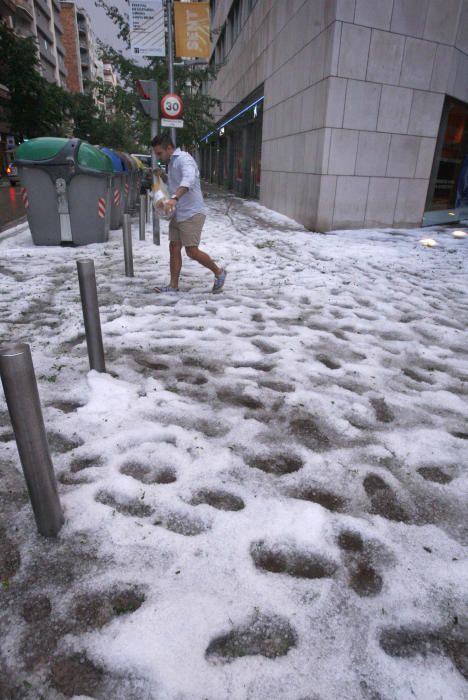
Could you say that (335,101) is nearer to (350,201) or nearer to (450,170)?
(350,201)

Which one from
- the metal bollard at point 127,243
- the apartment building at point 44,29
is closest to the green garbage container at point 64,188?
the metal bollard at point 127,243

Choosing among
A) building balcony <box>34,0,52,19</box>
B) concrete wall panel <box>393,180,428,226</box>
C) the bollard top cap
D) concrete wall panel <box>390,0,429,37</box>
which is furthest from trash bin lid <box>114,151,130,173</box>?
building balcony <box>34,0,52,19</box>

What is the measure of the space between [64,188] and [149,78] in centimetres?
914

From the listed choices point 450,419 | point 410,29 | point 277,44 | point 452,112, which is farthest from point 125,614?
point 277,44

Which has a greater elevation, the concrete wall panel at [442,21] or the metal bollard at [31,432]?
the concrete wall panel at [442,21]

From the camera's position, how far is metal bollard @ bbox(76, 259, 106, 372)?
3096 mm

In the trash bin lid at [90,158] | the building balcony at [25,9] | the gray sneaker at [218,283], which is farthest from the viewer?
the building balcony at [25,9]

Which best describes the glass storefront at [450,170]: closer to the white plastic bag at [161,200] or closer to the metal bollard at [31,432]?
the white plastic bag at [161,200]

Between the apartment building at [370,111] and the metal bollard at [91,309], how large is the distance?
27.0 ft

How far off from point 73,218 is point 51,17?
74.3 meters

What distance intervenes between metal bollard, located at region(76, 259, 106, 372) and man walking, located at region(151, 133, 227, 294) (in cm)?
188

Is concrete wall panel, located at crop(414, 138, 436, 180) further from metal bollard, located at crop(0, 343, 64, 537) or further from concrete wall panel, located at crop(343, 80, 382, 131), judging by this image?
metal bollard, located at crop(0, 343, 64, 537)

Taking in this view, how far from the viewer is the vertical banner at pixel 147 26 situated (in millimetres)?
10523

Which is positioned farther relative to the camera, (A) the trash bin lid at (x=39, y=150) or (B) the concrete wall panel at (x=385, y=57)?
(B) the concrete wall panel at (x=385, y=57)
